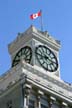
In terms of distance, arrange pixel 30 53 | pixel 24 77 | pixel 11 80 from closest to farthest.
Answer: pixel 24 77 → pixel 11 80 → pixel 30 53

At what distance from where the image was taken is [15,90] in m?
70.6

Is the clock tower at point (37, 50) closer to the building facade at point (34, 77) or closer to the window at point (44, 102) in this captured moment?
the building facade at point (34, 77)

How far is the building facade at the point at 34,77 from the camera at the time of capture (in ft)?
229

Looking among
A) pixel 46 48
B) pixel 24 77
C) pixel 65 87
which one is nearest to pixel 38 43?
pixel 46 48

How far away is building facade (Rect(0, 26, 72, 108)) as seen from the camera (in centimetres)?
6975

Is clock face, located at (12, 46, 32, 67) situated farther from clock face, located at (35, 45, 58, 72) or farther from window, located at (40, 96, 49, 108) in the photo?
window, located at (40, 96, 49, 108)

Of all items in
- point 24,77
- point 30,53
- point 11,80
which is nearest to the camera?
point 24,77

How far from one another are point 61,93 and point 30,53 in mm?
11481

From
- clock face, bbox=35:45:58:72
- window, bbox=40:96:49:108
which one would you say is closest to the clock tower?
clock face, bbox=35:45:58:72

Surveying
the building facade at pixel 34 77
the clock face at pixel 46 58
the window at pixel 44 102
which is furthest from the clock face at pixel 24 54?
the window at pixel 44 102

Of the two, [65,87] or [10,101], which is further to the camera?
[65,87]

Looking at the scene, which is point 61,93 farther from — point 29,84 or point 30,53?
point 30,53

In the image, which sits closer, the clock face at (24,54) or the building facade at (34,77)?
the building facade at (34,77)

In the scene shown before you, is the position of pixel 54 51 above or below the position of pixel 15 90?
above
